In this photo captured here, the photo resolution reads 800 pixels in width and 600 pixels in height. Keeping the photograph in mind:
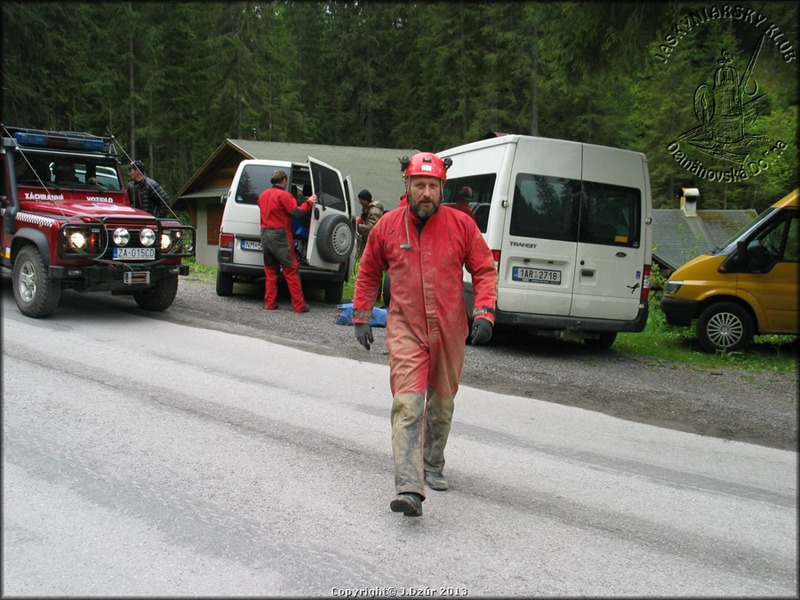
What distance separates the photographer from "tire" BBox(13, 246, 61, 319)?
29.0 feet

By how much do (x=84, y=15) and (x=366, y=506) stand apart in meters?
3.12

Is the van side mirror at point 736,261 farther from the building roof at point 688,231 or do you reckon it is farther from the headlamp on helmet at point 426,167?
the building roof at point 688,231

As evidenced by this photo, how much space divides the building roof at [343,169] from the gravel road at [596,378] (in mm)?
14264

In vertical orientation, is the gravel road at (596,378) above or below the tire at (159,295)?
below

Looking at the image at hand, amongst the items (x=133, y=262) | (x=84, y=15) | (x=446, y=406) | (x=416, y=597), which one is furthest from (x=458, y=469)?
(x=133, y=262)

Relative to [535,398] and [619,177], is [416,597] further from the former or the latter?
[619,177]

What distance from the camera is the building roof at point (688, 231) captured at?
18.8 meters

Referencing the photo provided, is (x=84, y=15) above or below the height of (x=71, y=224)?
above

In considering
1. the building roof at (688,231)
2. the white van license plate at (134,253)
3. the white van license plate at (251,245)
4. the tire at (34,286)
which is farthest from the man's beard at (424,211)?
the building roof at (688,231)

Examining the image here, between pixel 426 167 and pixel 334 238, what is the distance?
7.69 meters

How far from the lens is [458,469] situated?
15.7ft

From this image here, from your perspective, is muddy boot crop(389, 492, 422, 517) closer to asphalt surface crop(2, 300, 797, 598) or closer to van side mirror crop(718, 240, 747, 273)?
asphalt surface crop(2, 300, 797, 598)

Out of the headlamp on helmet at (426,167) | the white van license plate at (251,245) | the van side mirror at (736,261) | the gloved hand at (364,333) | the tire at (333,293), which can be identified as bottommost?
the tire at (333,293)

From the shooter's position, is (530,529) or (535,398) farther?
(535,398)
